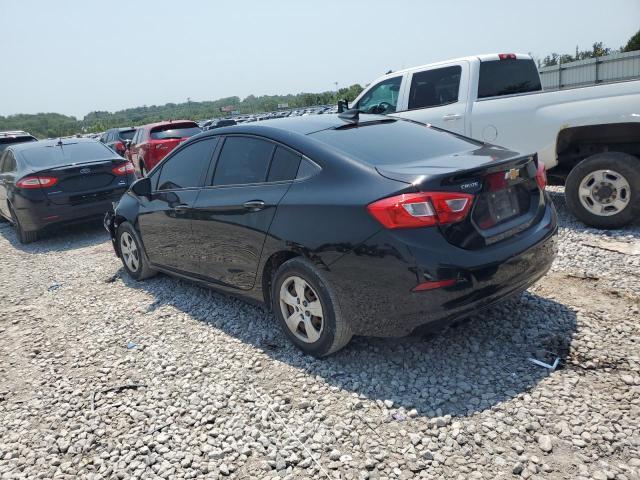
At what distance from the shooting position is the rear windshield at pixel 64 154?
27.8 feet

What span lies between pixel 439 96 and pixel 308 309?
4766mm

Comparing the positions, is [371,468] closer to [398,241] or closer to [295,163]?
[398,241]

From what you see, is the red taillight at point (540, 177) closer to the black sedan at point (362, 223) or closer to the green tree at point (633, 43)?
the black sedan at point (362, 223)

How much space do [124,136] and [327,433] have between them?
19793 mm

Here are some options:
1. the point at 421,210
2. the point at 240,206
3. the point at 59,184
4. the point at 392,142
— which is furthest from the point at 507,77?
the point at 59,184

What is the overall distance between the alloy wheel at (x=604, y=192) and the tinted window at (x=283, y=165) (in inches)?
146

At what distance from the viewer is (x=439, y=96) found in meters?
7.18

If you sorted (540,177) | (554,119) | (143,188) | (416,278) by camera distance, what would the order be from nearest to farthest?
(416,278) < (540,177) < (143,188) < (554,119)

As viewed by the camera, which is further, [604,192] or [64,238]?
[64,238]

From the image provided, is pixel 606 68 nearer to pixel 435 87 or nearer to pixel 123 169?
pixel 435 87

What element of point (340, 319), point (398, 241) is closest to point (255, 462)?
point (340, 319)

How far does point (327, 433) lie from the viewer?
286 centimetres

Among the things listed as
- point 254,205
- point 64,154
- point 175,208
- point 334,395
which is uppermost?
point 64,154

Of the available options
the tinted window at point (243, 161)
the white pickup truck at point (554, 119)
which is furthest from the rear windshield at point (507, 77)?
the tinted window at point (243, 161)
